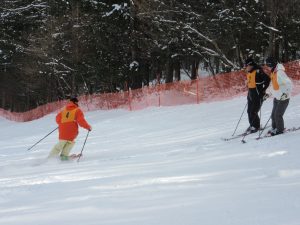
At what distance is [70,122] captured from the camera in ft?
32.3

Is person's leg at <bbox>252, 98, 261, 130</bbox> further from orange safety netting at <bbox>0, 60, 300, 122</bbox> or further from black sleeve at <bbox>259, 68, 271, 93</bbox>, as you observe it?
orange safety netting at <bbox>0, 60, 300, 122</bbox>

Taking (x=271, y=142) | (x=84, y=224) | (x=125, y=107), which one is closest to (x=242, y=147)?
(x=271, y=142)

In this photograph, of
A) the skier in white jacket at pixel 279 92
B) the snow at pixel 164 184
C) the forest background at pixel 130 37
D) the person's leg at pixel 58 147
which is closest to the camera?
the snow at pixel 164 184

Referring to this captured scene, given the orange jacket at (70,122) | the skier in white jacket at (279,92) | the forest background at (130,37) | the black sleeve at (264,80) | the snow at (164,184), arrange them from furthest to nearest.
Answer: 1. the forest background at (130,37)
2. the black sleeve at (264,80)
3. the orange jacket at (70,122)
4. the skier in white jacket at (279,92)
5. the snow at (164,184)

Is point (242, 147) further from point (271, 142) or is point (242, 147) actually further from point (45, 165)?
point (45, 165)

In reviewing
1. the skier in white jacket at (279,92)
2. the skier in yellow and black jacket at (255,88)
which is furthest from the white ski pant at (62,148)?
the skier in white jacket at (279,92)

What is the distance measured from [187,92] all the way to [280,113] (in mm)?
11889

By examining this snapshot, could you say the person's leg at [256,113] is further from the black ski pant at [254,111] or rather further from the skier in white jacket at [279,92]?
the skier in white jacket at [279,92]

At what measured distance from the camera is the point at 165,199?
5.21 meters

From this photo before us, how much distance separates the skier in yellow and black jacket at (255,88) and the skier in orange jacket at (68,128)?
3.44 m

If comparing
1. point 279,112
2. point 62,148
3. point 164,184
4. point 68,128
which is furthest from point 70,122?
point 164,184

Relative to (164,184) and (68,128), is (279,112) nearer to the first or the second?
(164,184)

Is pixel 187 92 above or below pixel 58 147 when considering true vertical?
above

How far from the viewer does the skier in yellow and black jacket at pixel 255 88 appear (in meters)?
10.1
